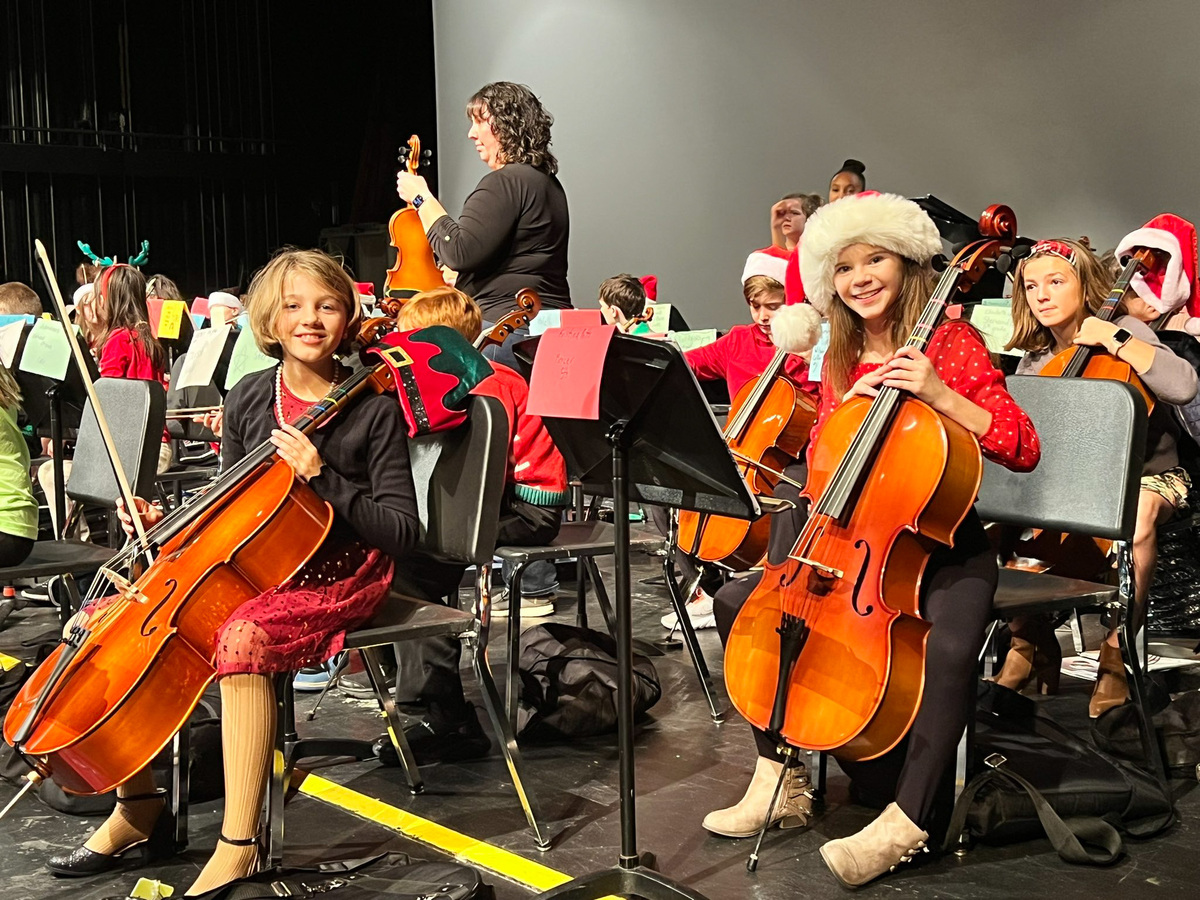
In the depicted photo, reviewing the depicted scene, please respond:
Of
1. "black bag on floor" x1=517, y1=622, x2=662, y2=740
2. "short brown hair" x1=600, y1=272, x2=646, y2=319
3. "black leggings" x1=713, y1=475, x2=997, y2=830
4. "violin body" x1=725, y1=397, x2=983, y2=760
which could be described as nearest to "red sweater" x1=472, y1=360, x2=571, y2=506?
"black bag on floor" x1=517, y1=622, x2=662, y2=740

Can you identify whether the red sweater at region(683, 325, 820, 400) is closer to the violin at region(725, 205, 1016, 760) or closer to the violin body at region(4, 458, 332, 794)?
the violin at region(725, 205, 1016, 760)

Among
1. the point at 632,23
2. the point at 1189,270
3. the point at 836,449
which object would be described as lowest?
the point at 836,449

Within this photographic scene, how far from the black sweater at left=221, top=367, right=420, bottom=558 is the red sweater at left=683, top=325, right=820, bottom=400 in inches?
70.2

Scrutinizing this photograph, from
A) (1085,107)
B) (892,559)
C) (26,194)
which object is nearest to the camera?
(892,559)

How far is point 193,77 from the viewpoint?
10.5 metres

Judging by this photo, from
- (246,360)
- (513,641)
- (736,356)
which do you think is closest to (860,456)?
(513,641)

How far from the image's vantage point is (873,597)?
202cm

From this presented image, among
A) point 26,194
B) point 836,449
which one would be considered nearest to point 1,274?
point 26,194

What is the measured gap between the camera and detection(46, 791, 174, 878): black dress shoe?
2.19 metres

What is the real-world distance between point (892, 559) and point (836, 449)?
0.25 meters

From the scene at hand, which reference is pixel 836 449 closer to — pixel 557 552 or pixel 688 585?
pixel 557 552

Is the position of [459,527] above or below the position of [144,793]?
above

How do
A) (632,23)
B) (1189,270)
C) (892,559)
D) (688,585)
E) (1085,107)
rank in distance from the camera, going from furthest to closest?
1. (632,23)
2. (1085,107)
3. (688,585)
4. (1189,270)
5. (892,559)

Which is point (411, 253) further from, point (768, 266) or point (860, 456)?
point (860, 456)
